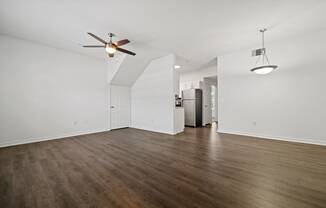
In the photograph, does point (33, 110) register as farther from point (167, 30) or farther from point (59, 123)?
point (167, 30)

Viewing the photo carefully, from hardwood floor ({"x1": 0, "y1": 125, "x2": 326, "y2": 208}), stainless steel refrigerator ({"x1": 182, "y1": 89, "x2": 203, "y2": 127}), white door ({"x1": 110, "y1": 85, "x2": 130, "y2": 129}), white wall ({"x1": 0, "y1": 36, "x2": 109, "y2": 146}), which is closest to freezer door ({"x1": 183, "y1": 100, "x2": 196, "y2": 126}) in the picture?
stainless steel refrigerator ({"x1": 182, "y1": 89, "x2": 203, "y2": 127})

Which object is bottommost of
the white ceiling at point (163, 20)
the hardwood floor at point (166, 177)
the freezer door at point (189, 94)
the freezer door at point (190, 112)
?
the hardwood floor at point (166, 177)

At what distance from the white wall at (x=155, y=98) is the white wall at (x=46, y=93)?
1623 mm

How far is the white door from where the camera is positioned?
616 cm

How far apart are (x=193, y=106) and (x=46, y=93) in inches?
232

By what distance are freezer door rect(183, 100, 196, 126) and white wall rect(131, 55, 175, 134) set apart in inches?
75.9

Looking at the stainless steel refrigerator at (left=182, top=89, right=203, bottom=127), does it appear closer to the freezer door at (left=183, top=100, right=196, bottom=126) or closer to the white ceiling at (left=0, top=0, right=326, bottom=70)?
the freezer door at (left=183, top=100, right=196, bottom=126)

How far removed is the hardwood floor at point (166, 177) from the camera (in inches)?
62.2

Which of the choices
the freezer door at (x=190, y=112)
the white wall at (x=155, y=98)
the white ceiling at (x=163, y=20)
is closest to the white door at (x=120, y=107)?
the white wall at (x=155, y=98)

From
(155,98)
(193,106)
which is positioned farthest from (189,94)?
(155,98)

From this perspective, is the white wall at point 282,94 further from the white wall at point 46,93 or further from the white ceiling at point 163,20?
the white wall at point 46,93

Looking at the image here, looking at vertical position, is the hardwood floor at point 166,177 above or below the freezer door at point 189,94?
below

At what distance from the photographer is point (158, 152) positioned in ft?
10.4

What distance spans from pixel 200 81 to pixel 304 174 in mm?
5748
